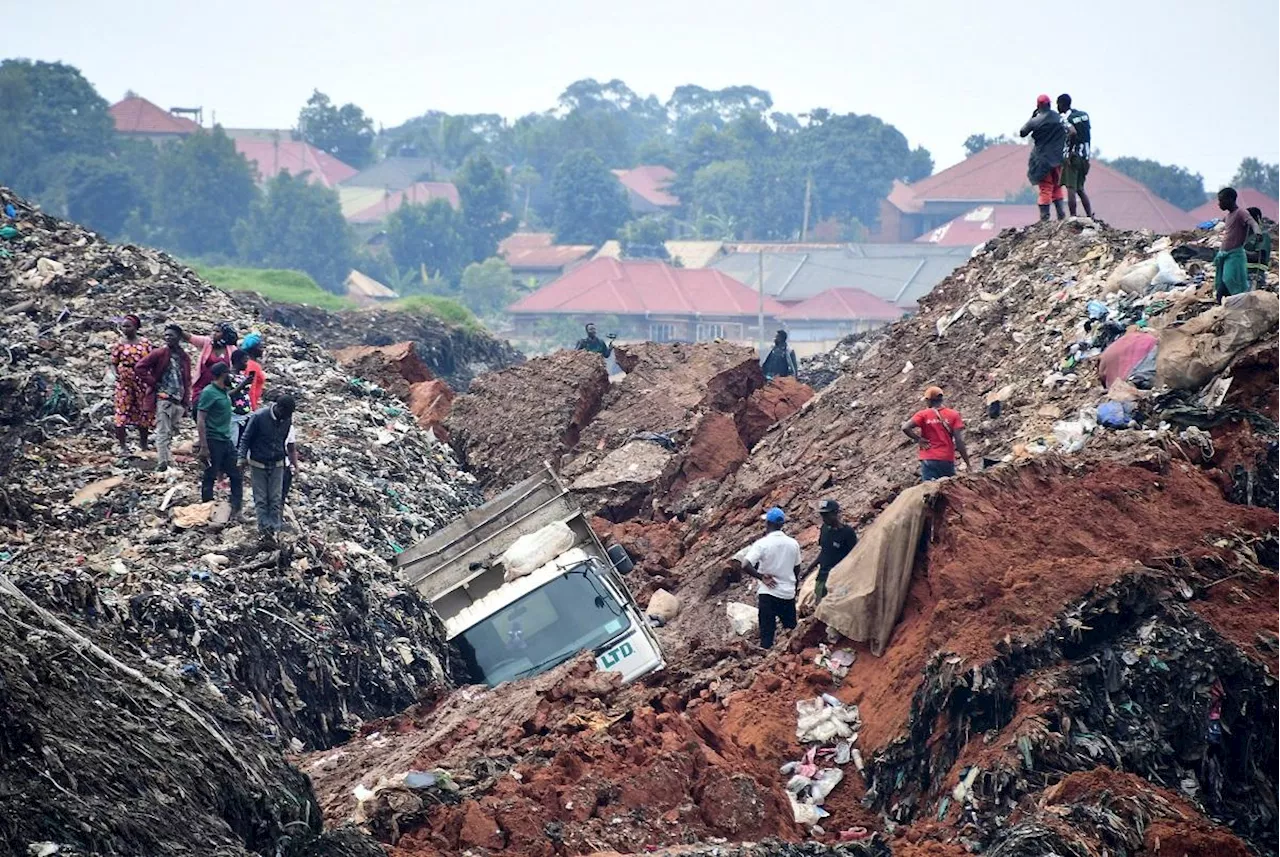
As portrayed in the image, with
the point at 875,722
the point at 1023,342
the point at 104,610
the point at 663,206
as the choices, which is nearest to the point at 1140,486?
the point at 875,722

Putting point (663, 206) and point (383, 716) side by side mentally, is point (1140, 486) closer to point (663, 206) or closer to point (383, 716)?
point (383, 716)

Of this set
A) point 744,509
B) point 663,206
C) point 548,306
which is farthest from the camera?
point 663,206

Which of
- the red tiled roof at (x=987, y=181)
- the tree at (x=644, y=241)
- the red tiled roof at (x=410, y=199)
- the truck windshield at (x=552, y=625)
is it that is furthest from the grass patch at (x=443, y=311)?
the red tiled roof at (x=410, y=199)

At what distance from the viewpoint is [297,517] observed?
16.8 m

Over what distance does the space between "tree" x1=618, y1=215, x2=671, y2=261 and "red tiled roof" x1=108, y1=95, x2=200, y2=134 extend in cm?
2678

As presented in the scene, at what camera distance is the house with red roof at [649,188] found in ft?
331

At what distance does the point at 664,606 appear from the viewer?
17000 millimetres

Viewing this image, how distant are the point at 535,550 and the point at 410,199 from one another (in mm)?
86079

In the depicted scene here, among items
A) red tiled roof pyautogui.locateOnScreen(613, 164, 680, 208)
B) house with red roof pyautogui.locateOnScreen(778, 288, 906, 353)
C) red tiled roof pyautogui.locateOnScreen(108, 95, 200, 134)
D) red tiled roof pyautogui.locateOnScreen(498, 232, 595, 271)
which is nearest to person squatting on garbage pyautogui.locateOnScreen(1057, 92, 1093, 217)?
house with red roof pyautogui.locateOnScreen(778, 288, 906, 353)

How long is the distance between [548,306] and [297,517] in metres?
56.4

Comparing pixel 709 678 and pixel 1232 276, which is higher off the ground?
pixel 1232 276

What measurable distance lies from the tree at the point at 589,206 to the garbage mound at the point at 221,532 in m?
69.2

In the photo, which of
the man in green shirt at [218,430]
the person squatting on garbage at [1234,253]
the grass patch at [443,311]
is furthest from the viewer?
the grass patch at [443,311]

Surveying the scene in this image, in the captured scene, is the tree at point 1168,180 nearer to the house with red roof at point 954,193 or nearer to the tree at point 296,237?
the house with red roof at point 954,193
